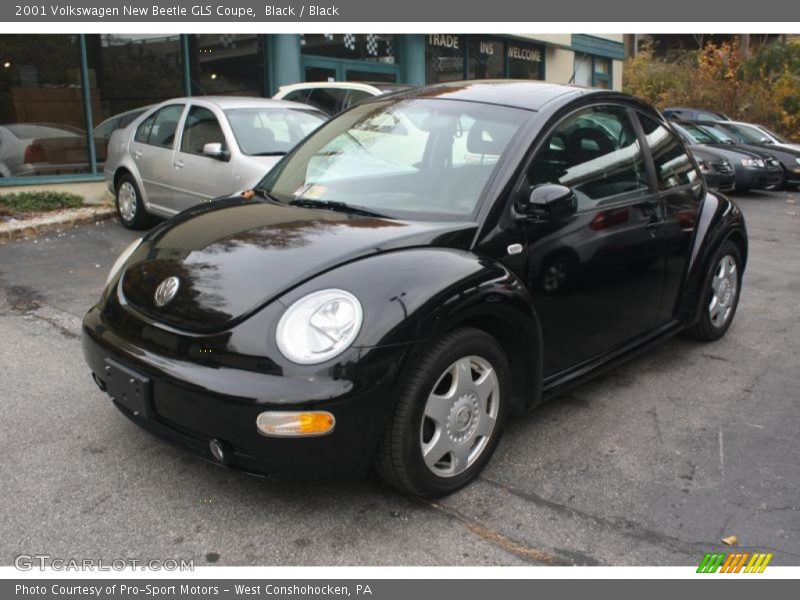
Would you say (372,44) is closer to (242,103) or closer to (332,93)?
(332,93)

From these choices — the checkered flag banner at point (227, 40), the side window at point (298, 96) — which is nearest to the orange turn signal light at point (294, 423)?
the side window at point (298, 96)

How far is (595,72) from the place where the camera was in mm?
23000

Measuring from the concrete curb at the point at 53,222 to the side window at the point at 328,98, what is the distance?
3000 mm

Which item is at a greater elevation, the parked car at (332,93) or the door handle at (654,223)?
the parked car at (332,93)

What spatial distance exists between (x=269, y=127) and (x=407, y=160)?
4.26m

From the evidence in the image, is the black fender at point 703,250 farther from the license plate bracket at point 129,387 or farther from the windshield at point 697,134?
the windshield at point 697,134

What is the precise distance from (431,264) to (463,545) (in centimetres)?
104

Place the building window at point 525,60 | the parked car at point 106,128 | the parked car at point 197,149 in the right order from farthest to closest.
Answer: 1. the building window at point 525,60
2. the parked car at point 106,128
3. the parked car at point 197,149

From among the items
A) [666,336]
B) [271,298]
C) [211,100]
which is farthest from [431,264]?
[211,100]

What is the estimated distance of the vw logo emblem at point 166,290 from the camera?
294 centimetres

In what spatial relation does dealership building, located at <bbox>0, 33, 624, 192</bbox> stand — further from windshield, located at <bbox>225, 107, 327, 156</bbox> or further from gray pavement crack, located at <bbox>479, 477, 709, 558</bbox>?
gray pavement crack, located at <bbox>479, 477, 709, 558</bbox>

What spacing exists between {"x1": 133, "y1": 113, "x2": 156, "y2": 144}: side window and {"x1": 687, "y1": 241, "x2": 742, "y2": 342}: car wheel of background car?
6.01 metres

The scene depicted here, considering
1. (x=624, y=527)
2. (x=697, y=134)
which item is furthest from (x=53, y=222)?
(x=697, y=134)

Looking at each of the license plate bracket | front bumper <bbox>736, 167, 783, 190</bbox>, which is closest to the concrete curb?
the license plate bracket
